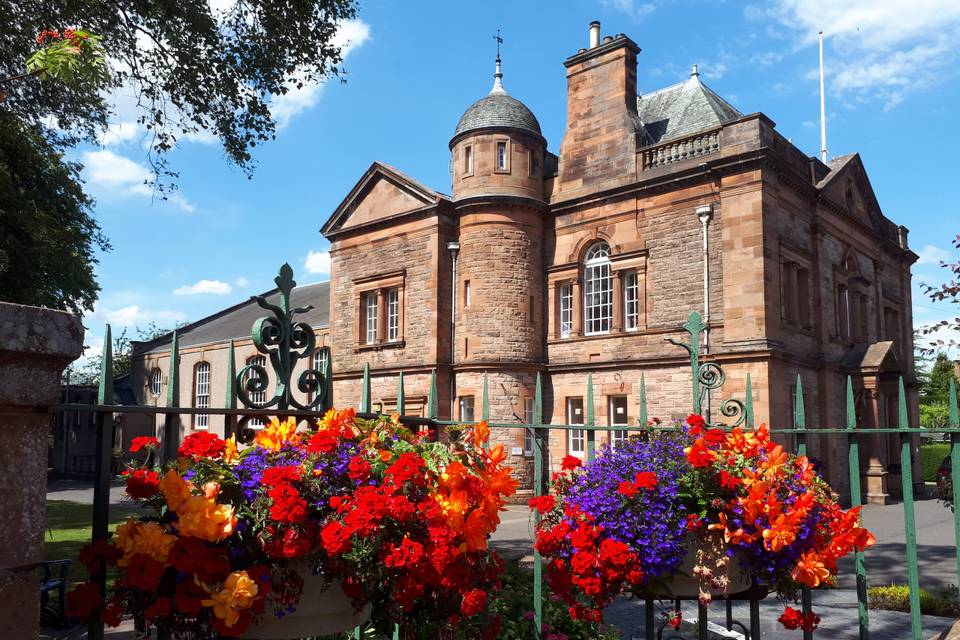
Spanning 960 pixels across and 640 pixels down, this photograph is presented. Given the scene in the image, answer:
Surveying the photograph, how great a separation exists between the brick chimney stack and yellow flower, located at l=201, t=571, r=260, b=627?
1990 centimetres

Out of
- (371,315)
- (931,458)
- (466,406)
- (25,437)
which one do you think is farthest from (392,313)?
(931,458)

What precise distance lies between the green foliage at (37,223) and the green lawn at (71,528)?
449 cm

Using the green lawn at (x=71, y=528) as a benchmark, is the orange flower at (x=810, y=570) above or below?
above

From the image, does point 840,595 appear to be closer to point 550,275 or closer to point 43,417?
point 43,417

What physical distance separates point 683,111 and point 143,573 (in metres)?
23.2

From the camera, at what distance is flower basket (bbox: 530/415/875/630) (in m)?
3.56

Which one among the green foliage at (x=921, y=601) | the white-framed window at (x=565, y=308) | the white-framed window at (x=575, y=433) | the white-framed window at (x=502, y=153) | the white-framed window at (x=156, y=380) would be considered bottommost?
the green foliage at (x=921, y=601)

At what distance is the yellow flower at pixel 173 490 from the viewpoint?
7.93 feet

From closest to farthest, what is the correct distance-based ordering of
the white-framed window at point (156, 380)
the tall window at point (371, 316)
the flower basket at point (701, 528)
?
1. the flower basket at point (701, 528)
2. the tall window at point (371, 316)
3. the white-framed window at point (156, 380)

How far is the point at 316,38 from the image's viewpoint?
1203 cm

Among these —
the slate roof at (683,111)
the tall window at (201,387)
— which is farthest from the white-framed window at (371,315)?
the tall window at (201,387)

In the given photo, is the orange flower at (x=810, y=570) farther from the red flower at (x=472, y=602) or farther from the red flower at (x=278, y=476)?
the red flower at (x=278, y=476)

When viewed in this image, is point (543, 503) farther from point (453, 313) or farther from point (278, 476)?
point (453, 313)

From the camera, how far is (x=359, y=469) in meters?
2.79
